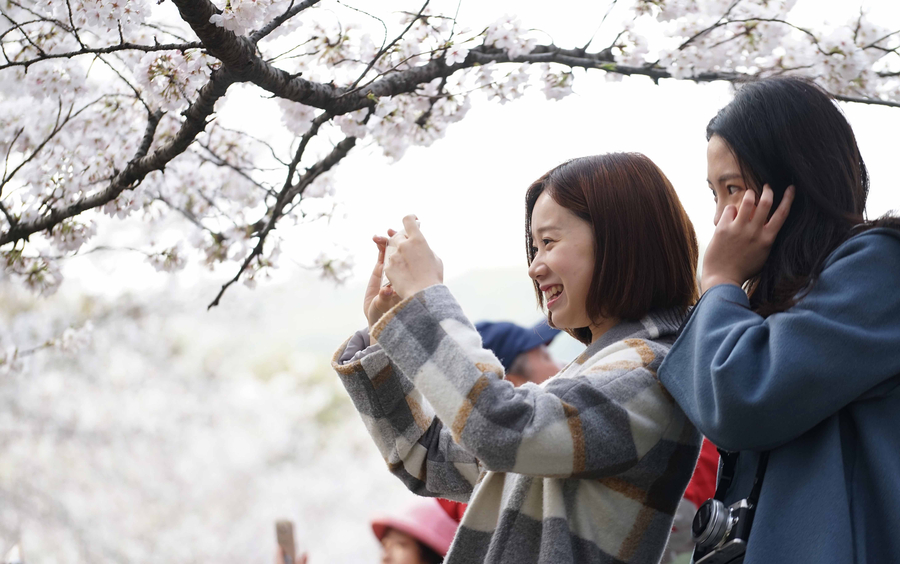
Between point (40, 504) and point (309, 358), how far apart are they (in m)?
2.69

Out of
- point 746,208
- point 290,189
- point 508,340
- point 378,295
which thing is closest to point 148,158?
point 290,189

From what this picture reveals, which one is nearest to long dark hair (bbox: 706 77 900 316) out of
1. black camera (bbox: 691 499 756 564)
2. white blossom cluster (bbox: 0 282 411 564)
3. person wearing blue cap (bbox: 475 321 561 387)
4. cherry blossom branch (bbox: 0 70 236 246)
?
black camera (bbox: 691 499 756 564)

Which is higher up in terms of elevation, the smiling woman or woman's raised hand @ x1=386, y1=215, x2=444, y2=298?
woman's raised hand @ x1=386, y1=215, x2=444, y2=298

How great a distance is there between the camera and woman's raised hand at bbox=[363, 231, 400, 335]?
1.17 m

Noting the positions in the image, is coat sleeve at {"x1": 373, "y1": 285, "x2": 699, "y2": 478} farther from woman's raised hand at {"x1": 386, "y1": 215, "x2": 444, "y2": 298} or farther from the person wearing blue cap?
the person wearing blue cap

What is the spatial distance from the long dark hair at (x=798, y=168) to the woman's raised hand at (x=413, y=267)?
41 cm

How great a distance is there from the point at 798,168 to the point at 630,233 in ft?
0.72

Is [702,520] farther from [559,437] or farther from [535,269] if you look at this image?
[535,269]

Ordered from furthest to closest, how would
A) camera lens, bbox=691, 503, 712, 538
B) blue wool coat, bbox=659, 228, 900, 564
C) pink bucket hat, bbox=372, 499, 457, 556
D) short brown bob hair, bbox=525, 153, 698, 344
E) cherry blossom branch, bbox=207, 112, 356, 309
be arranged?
pink bucket hat, bbox=372, 499, 457, 556 → cherry blossom branch, bbox=207, 112, 356, 309 → short brown bob hair, bbox=525, 153, 698, 344 → camera lens, bbox=691, 503, 712, 538 → blue wool coat, bbox=659, 228, 900, 564

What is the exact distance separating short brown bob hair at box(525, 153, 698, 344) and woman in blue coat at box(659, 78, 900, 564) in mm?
96

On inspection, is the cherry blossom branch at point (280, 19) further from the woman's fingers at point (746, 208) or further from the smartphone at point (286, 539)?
the smartphone at point (286, 539)

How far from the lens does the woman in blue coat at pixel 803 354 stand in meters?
0.77

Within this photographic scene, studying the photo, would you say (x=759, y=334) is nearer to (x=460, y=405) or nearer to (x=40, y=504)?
(x=460, y=405)

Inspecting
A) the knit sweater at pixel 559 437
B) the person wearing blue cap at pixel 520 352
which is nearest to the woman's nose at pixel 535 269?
the knit sweater at pixel 559 437
